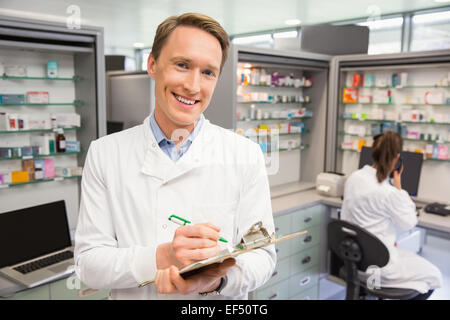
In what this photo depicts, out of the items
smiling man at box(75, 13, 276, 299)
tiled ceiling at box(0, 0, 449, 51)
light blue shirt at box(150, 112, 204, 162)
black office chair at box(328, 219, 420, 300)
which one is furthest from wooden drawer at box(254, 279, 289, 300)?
tiled ceiling at box(0, 0, 449, 51)

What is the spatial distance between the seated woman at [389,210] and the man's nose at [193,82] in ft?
6.91

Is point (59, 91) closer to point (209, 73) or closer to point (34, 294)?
point (34, 294)

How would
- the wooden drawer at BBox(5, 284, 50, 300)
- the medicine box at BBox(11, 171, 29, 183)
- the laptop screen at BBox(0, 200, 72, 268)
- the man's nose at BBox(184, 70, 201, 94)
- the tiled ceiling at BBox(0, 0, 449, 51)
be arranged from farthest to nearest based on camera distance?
the tiled ceiling at BBox(0, 0, 449, 51) < the medicine box at BBox(11, 171, 29, 183) < the laptop screen at BBox(0, 200, 72, 268) < the wooden drawer at BBox(5, 284, 50, 300) < the man's nose at BBox(184, 70, 201, 94)

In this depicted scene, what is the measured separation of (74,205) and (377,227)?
2.11m

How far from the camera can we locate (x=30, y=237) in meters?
2.22

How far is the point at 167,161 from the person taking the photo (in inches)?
35.6

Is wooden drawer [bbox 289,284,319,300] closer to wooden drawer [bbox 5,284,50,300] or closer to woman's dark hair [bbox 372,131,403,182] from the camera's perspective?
woman's dark hair [bbox 372,131,403,182]

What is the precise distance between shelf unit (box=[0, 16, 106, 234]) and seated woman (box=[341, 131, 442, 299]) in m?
1.81

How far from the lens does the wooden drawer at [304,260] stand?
3.27 m

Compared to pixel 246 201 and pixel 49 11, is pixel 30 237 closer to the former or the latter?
pixel 246 201

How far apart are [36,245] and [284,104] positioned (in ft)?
7.95

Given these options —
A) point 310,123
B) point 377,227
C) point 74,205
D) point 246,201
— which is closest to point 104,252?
point 246,201

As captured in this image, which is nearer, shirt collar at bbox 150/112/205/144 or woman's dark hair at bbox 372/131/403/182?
shirt collar at bbox 150/112/205/144

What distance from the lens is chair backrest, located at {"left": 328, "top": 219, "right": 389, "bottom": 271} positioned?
8.19 feet
